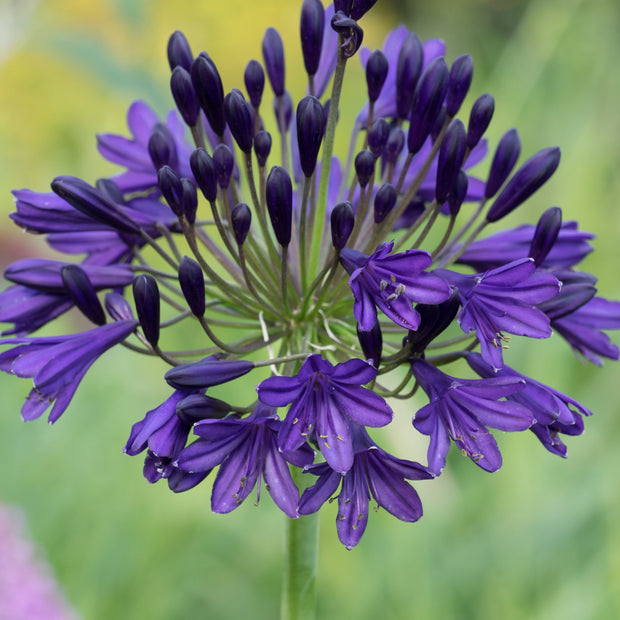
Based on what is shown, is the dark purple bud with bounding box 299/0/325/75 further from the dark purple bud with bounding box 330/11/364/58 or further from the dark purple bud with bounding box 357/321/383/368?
the dark purple bud with bounding box 357/321/383/368

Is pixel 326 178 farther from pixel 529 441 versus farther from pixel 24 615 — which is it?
pixel 529 441

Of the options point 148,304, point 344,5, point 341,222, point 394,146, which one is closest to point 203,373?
point 148,304

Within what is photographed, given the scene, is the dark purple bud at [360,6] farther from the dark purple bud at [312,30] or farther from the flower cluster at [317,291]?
the dark purple bud at [312,30]

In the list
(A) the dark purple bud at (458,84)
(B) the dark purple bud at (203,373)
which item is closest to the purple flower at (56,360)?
(B) the dark purple bud at (203,373)

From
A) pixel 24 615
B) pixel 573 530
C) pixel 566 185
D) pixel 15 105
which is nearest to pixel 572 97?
pixel 566 185

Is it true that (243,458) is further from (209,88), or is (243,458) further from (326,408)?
(209,88)

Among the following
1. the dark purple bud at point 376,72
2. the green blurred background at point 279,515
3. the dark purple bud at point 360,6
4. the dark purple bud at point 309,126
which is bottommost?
the green blurred background at point 279,515

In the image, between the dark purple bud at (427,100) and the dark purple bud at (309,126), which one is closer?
the dark purple bud at (309,126)

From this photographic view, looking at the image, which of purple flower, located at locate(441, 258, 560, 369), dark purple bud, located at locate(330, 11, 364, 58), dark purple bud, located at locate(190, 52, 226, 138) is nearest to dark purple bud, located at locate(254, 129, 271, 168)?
dark purple bud, located at locate(190, 52, 226, 138)
